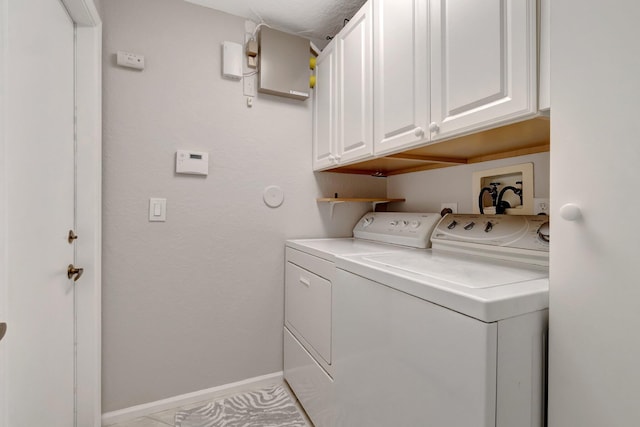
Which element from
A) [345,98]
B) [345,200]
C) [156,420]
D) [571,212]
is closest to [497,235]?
[571,212]

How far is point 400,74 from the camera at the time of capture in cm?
131

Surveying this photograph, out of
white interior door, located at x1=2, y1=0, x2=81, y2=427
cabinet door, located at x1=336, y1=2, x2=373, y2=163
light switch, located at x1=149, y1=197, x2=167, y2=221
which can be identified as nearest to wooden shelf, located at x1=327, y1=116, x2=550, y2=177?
cabinet door, located at x1=336, y1=2, x2=373, y2=163

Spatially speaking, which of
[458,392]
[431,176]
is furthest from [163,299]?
[431,176]

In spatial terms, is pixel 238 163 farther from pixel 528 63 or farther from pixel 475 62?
pixel 528 63

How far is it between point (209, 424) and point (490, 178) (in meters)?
1.99

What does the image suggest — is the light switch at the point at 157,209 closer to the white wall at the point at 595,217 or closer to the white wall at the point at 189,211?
the white wall at the point at 189,211

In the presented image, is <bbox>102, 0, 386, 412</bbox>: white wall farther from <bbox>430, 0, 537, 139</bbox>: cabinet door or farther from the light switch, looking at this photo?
<bbox>430, 0, 537, 139</bbox>: cabinet door

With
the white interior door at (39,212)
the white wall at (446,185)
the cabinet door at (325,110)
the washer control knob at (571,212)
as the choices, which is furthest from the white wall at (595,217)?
the white interior door at (39,212)

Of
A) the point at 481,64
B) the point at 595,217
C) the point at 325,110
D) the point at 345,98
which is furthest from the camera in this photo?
the point at 325,110

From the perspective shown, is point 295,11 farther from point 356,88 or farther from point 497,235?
→ point 497,235

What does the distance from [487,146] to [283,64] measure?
1.34m

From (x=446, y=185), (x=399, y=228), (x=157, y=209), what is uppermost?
(x=446, y=185)

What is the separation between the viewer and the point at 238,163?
1.91 m

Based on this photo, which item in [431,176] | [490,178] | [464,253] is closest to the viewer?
[464,253]
